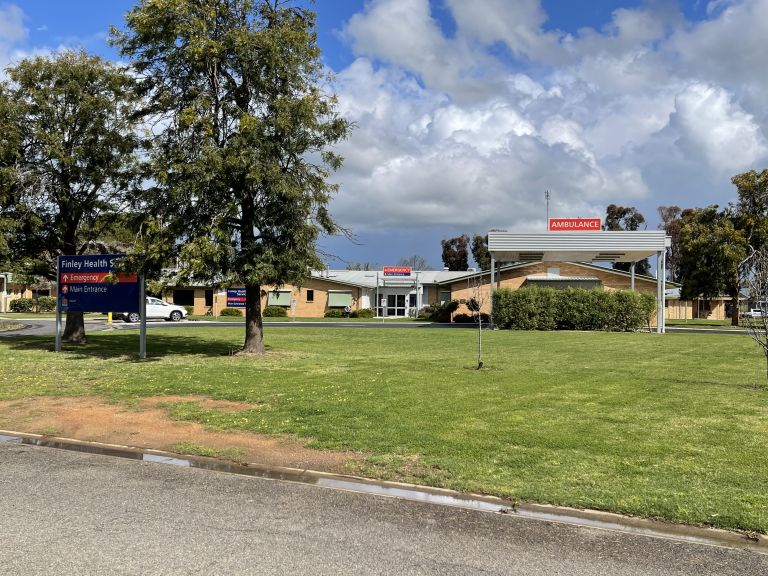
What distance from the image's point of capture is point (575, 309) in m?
32.9

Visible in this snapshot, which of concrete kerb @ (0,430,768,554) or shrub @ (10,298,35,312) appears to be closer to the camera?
concrete kerb @ (0,430,768,554)

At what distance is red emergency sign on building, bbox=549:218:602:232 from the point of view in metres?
35.8

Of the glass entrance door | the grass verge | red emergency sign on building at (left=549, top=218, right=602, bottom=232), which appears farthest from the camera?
the glass entrance door

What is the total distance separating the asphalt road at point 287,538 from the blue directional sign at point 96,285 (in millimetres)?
11928

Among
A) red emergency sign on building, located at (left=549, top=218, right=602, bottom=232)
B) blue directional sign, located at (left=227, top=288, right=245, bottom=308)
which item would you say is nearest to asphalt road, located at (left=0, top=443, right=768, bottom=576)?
red emergency sign on building, located at (left=549, top=218, right=602, bottom=232)

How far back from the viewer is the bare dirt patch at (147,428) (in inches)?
274

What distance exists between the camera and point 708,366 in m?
15.2

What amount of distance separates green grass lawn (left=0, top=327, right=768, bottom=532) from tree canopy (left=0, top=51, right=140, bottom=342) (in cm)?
368

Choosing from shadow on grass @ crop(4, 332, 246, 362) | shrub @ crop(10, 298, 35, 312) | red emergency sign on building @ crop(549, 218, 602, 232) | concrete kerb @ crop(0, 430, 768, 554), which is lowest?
concrete kerb @ crop(0, 430, 768, 554)

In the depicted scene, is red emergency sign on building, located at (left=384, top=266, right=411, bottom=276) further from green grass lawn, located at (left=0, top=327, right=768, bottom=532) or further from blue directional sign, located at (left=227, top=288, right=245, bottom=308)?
green grass lawn, located at (left=0, top=327, right=768, bottom=532)

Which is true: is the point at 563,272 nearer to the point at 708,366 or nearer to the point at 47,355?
the point at 708,366

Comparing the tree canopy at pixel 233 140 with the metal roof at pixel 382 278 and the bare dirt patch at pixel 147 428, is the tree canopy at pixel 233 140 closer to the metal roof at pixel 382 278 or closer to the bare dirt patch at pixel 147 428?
the bare dirt patch at pixel 147 428

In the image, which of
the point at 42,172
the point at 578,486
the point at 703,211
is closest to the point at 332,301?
the point at 703,211

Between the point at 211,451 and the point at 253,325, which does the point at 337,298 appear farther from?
the point at 211,451
